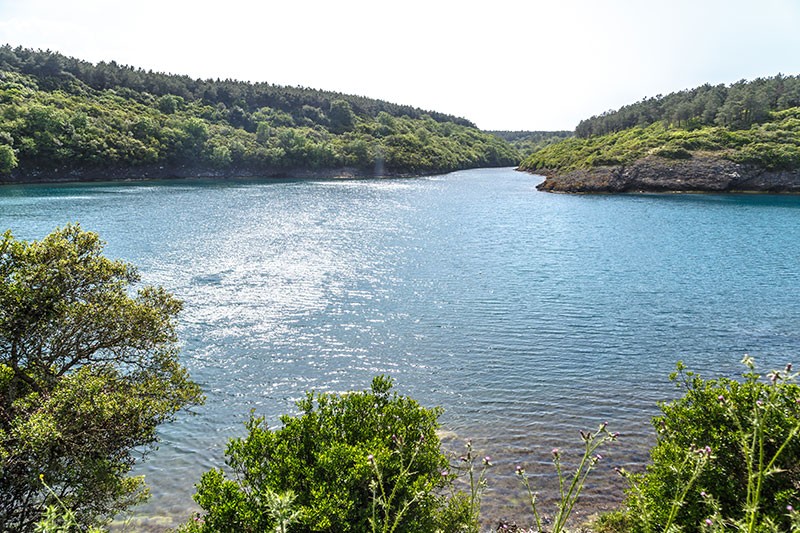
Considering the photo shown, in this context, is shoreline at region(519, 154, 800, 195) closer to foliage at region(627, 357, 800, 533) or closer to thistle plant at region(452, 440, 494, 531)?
thistle plant at region(452, 440, 494, 531)

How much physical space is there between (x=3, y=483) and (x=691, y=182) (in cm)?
12230

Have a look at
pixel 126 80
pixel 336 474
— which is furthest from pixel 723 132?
pixel 126 80

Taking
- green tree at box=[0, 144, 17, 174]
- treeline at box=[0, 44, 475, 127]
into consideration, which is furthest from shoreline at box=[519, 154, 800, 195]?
treeline at box=[0, 44, 475, 127]

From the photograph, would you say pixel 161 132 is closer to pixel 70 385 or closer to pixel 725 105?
pixel 70 385

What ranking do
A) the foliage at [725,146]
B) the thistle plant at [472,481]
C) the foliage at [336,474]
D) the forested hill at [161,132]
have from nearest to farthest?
1. the thistle plant at [472,481]
2. the foliage at [336,474]
3. the foliage at [725,146]
4. the forested hill at [161,132]

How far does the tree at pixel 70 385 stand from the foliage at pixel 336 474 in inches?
128

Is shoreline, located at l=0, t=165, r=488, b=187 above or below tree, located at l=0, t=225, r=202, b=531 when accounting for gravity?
above

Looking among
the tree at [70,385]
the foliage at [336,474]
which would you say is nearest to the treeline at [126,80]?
the tree at [70,385]

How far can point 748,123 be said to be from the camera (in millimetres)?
120125

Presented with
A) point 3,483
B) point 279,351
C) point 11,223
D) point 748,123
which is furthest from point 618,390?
point 748,123

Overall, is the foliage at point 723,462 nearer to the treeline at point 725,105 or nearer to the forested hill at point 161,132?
the forested hill at point 161,132

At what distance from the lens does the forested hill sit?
10256 cm

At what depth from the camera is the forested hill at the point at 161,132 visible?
102562mm

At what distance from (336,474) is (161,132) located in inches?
5609
